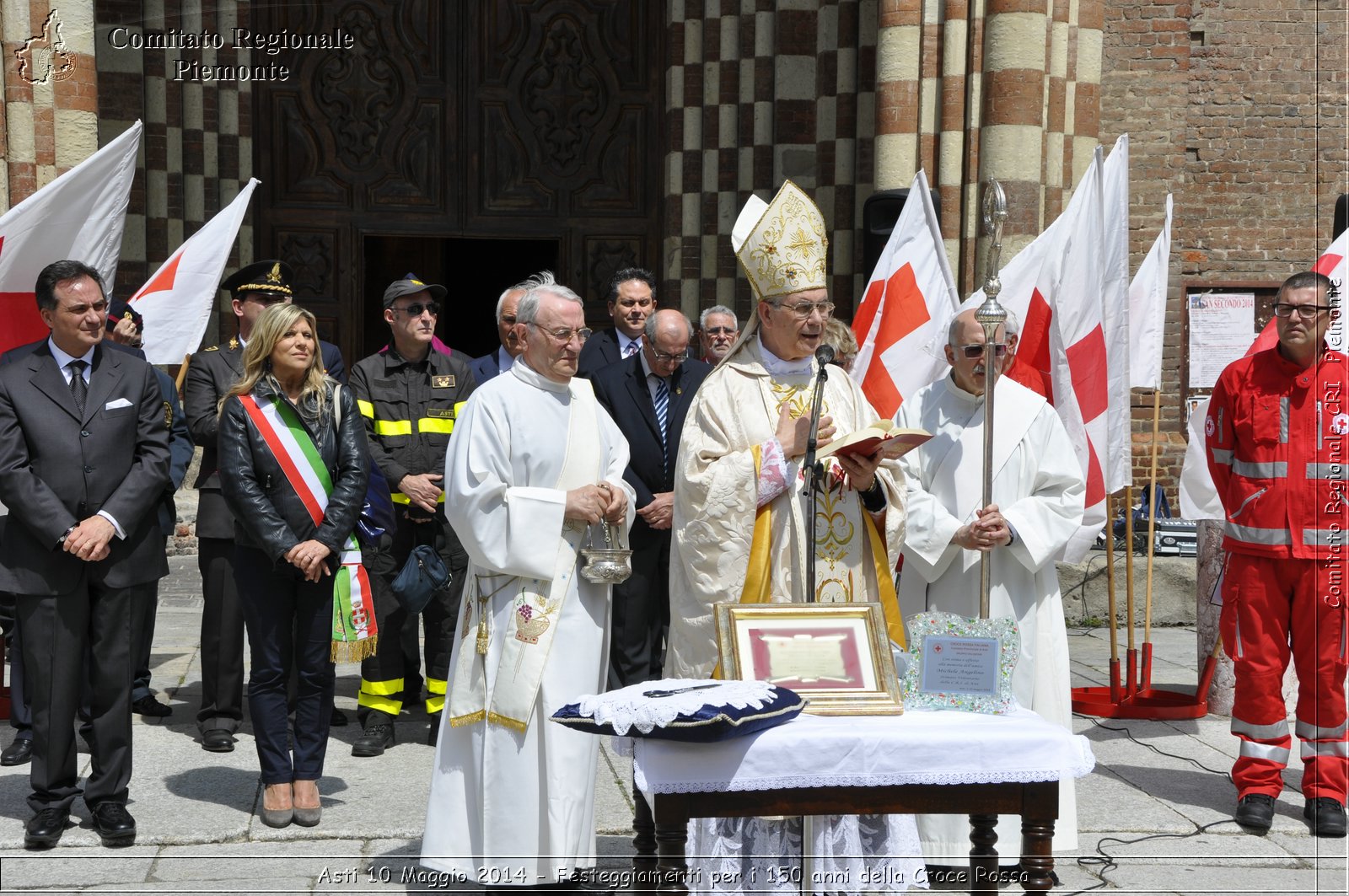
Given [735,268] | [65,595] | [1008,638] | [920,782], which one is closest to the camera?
[920,782]

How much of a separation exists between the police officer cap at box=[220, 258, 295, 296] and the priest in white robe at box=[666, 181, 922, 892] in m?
2.76

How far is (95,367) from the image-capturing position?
5305 mm

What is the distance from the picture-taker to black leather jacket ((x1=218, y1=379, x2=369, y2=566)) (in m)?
5.25

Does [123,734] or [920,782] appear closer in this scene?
[920,782]

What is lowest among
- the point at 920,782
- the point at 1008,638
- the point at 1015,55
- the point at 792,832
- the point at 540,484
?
the point at 792,832

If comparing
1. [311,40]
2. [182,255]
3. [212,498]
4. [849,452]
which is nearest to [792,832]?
[849,452]

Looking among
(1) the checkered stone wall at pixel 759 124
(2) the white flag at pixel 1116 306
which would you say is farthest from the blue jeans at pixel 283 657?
(1) the checkered stone wall at pixel 759 124

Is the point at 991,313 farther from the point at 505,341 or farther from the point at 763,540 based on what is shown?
the point at 505,341

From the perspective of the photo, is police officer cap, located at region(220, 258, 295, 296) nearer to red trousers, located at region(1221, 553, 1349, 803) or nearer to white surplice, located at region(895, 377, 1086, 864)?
white surplice, located at region(895, 377, 1086, 864)

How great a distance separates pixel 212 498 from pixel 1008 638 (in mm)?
4102

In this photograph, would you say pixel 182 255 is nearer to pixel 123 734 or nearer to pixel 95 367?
pixel 95 367

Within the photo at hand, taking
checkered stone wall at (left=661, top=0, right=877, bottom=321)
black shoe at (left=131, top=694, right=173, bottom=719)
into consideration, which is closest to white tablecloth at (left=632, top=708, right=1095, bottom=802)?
black shoe at (left=131, top=694, right=173, bottom=719)

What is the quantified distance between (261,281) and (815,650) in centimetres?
398

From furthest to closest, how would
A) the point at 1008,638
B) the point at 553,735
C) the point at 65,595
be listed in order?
the point at 65,595 → the point at 553,735 → the point at 1008,638
